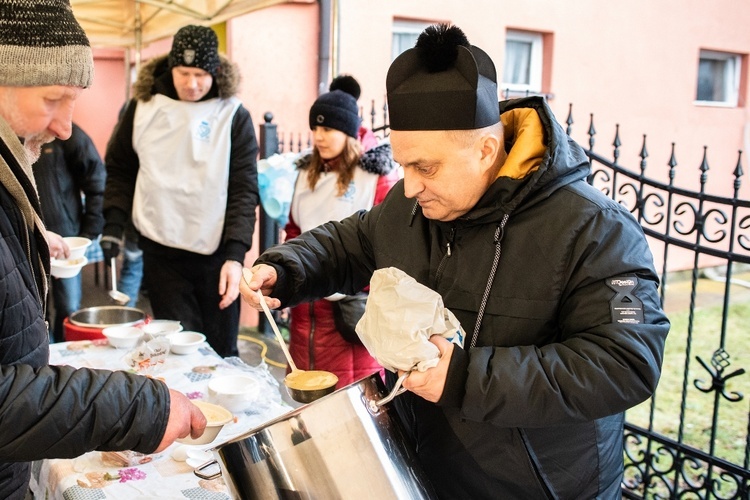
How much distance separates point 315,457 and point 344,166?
7.36 feet

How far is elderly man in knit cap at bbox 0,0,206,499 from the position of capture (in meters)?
1.25

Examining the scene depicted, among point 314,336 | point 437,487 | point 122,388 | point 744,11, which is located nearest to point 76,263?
point 314,336

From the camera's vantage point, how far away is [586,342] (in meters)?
1.29

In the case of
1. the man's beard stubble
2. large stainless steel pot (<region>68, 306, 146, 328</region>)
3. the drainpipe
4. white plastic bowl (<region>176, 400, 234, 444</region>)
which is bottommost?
large stainless steel pot (<region>68, 306, 146, 328</region>)

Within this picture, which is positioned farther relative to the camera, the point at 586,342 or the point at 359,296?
the point at 359,296

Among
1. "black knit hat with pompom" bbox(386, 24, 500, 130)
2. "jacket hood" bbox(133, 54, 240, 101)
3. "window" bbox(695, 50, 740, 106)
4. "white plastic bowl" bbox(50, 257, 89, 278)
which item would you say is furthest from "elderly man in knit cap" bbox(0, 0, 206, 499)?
"window" bbox(695, 50, 740, 106)

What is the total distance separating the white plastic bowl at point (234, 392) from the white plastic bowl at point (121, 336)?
2.23ft

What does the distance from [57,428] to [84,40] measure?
33.2 inches

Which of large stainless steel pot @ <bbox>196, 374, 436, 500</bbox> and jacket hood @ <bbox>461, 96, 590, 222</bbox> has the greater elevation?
jacket hood @ <bbox>461, 96, 590, 222</bbox>

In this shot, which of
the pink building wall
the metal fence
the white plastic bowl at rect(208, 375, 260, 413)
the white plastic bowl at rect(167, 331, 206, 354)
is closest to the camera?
the white plastic bowl at rect(208, 375, 260, 413)

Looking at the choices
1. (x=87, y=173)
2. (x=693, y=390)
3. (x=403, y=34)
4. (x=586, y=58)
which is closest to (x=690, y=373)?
(x=693, y=390)

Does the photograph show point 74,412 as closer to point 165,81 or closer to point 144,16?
point 165,81

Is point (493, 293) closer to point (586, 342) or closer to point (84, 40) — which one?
point (586, 342)

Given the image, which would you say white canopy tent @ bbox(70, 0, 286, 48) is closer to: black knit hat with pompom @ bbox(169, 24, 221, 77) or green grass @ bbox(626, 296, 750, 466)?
black knit hat with pompom @ bbox(169, 24, 221, 77)
